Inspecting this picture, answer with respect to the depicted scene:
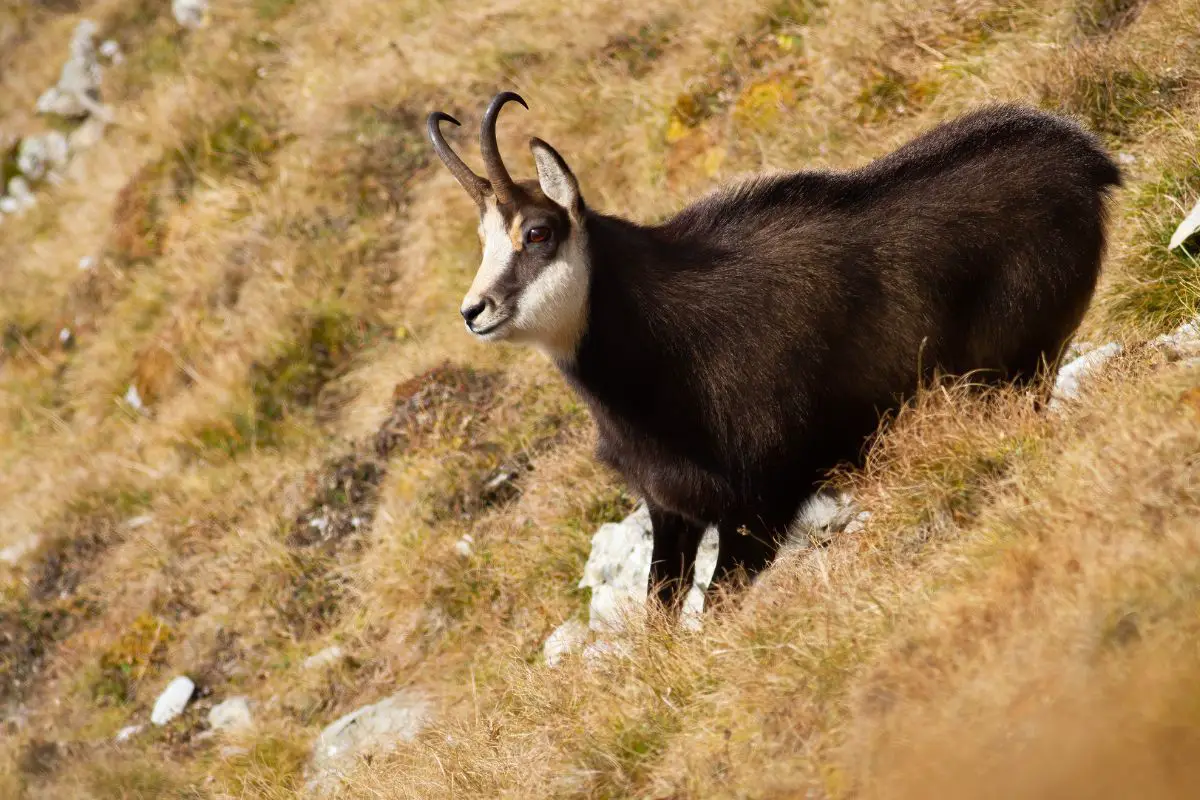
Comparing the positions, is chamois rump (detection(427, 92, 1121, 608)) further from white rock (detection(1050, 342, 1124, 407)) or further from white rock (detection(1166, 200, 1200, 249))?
white rock (detection(1166, 200, 1200, 249))

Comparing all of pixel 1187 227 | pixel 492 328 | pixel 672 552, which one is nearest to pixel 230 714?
pixel 672 552

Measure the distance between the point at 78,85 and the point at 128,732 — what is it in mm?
10336

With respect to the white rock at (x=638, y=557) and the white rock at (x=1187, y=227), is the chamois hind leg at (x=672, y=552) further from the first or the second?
the white rock at (x=1187, y=227)

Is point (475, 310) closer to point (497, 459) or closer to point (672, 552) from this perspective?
point (672, 552)

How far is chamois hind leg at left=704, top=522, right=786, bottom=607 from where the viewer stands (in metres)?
4.82

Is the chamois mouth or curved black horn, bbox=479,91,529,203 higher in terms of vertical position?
curved black horn, bbox=479,91,529,203

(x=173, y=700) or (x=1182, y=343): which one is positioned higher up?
(x=1182, y=343)

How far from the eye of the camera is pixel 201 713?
7227 millimetres

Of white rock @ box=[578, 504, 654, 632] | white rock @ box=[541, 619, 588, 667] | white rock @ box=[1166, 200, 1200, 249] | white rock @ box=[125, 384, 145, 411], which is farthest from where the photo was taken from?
white rock @ box=[125, 384, 145, 411]

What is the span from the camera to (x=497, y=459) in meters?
7.34

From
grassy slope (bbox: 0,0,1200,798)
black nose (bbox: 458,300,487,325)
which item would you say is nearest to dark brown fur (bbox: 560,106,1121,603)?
grassy slope (bbox: 0,0,1200,798)

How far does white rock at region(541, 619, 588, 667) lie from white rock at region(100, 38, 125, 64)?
38.9 ft

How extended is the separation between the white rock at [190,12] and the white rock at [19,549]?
7.35m

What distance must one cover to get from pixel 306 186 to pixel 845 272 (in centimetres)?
685
